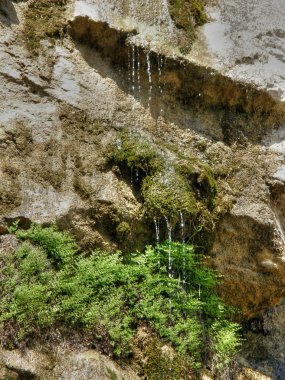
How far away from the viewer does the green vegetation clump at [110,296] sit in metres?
5.40

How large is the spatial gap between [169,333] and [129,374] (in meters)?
0.80

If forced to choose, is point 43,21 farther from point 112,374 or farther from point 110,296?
point 112,374

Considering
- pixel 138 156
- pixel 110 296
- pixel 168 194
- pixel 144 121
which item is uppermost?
pixel 144 121

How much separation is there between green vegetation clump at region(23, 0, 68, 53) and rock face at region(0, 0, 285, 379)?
111 millimetres

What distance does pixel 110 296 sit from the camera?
19.8 feet

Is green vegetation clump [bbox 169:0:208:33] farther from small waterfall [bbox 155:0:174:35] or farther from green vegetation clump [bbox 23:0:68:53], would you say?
green vegetation clump [bbox 23:0:68:53]

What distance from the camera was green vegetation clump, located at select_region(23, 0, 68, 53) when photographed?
7609 mm

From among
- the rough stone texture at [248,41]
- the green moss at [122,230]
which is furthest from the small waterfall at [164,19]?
the green moss at [122,230]

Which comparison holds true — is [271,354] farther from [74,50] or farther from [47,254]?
[74,50]

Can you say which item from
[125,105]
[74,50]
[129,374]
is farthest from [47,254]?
[74,50]

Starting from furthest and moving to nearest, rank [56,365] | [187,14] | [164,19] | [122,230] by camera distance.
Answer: [187,14]
[164,19]
[122,230]
[56,365]

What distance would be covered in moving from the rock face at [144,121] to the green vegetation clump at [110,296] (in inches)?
16.2

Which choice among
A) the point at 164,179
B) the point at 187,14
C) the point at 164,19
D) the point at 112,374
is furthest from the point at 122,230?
the point at 187,14

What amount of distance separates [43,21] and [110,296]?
4291 mm
